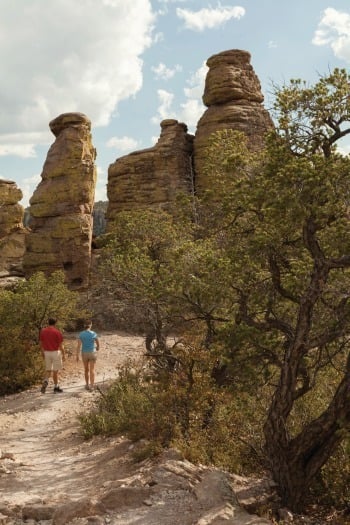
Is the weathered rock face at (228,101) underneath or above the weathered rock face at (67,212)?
above

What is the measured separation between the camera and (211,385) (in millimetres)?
8938

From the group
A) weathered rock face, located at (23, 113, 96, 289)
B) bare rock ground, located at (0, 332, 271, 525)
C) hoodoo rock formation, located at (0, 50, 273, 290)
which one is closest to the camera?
bare rock ground, located at (0, 332, 271, 525)

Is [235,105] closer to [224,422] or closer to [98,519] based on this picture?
[224,422]

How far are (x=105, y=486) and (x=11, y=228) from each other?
26.1 metres

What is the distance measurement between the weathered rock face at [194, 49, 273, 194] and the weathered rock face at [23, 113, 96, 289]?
7204mm

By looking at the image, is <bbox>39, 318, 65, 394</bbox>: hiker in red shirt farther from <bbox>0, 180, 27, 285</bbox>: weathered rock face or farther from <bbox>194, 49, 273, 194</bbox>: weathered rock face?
<bbox>194, 49, 273, 194</bbox>: weathered rock face

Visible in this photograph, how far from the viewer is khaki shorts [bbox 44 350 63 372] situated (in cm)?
1282

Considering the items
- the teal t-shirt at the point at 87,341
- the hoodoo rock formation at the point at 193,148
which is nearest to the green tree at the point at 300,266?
the teal t-shirt at the point at 87,341

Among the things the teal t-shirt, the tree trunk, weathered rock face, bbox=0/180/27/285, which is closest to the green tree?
the tree trunk

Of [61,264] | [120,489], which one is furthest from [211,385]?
[61,264]

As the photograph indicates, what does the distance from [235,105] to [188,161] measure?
170 inches

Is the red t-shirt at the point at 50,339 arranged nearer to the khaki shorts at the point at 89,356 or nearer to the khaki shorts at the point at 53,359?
the khaki shorts at the point at 53,359

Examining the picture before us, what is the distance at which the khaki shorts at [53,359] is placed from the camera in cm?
1282

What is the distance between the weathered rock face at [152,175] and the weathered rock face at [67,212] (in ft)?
15.9
